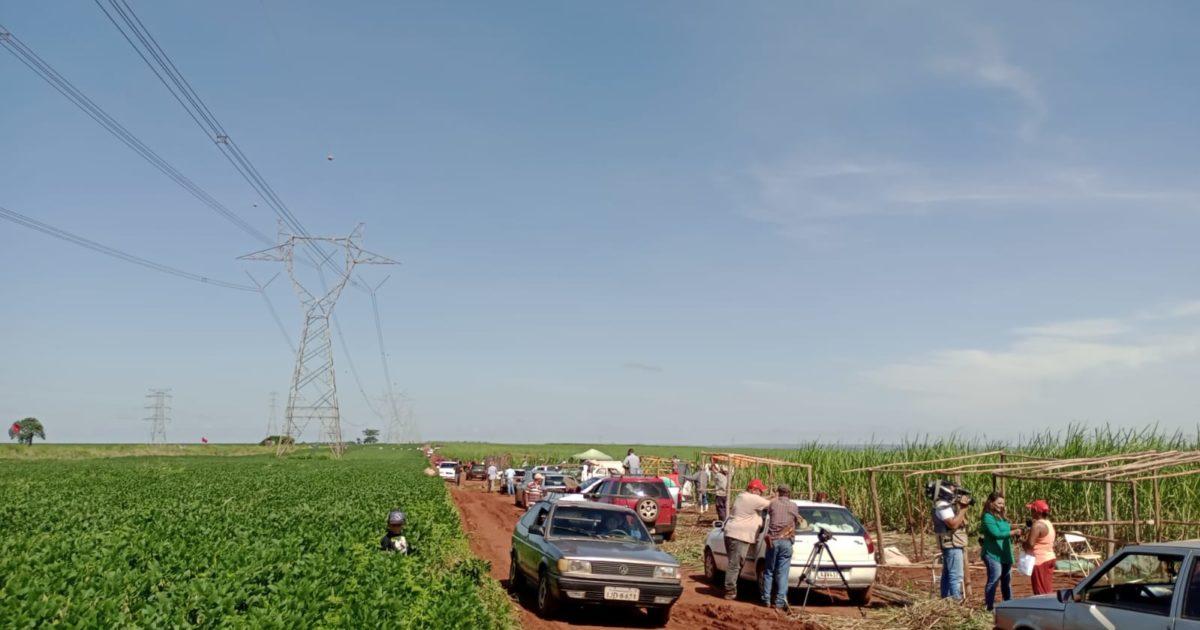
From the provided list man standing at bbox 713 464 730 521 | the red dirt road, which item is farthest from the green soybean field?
man standing at bbox 713 464 730 521

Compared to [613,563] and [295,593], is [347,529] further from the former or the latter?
[295,593]

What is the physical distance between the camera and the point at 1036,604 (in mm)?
8820

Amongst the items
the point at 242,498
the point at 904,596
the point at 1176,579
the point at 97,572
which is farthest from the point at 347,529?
the point at 242,498

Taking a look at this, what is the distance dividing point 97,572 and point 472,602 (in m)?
3.66

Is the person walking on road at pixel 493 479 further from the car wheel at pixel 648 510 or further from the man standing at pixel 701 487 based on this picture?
the car wheel at pixel 648 510

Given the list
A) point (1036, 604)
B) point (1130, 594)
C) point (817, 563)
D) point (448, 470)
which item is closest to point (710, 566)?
point (817, 563)

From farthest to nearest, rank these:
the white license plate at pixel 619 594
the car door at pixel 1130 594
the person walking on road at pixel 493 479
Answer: the person walking on road at pixel 493 479
the white license plate at pixel 619 594
the car door at pixel 1130 594

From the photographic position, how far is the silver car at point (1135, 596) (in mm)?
7031

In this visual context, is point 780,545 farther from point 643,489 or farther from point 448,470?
point 448,470

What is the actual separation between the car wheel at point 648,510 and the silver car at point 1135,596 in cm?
1613

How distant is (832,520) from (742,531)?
5.53 feet

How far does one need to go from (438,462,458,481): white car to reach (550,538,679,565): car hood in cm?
4773

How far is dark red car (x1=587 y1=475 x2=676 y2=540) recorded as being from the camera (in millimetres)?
24688

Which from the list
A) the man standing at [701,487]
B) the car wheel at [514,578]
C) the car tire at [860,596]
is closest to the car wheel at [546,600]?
the car wheel at [514,578]
